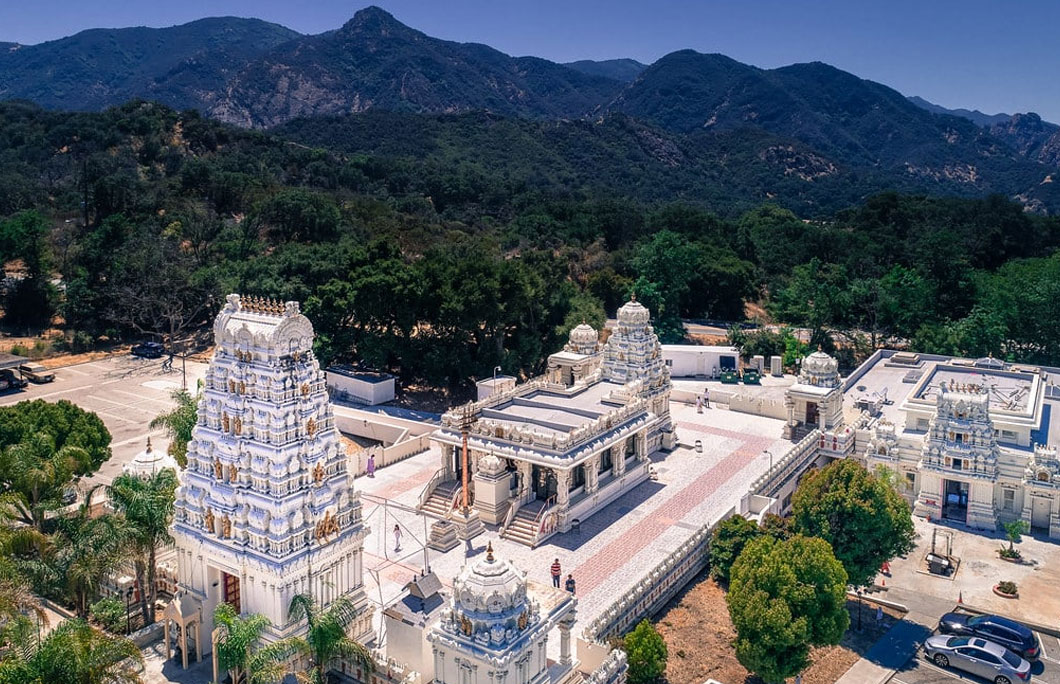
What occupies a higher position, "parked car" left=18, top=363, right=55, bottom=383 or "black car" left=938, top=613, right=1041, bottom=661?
"parked car" left=18, top=363, right=55, bottom=383

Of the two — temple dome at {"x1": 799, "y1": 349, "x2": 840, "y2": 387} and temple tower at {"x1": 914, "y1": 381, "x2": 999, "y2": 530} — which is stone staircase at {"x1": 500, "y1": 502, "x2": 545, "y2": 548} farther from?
temple dome at {"x1": 799, "y1": 349, "x2": 840, "y2": 387}

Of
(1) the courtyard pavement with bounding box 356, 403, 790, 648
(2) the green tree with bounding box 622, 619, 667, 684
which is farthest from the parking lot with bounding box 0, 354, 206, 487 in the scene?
(2) the green tree with bounding box 622, 619, 667, 684

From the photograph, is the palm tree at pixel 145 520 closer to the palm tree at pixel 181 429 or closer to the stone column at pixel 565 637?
the palm tree at pixel 181 429

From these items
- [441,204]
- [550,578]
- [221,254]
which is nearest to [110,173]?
[221,254]

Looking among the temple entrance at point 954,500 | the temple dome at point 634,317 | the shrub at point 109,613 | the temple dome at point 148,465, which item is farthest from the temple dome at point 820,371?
the shrub at point 109,613

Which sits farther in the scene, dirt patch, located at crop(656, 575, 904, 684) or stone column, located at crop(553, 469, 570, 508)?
stone column, located at crop(553, 469, 570, 508)

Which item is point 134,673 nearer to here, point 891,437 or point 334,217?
point 891,437
